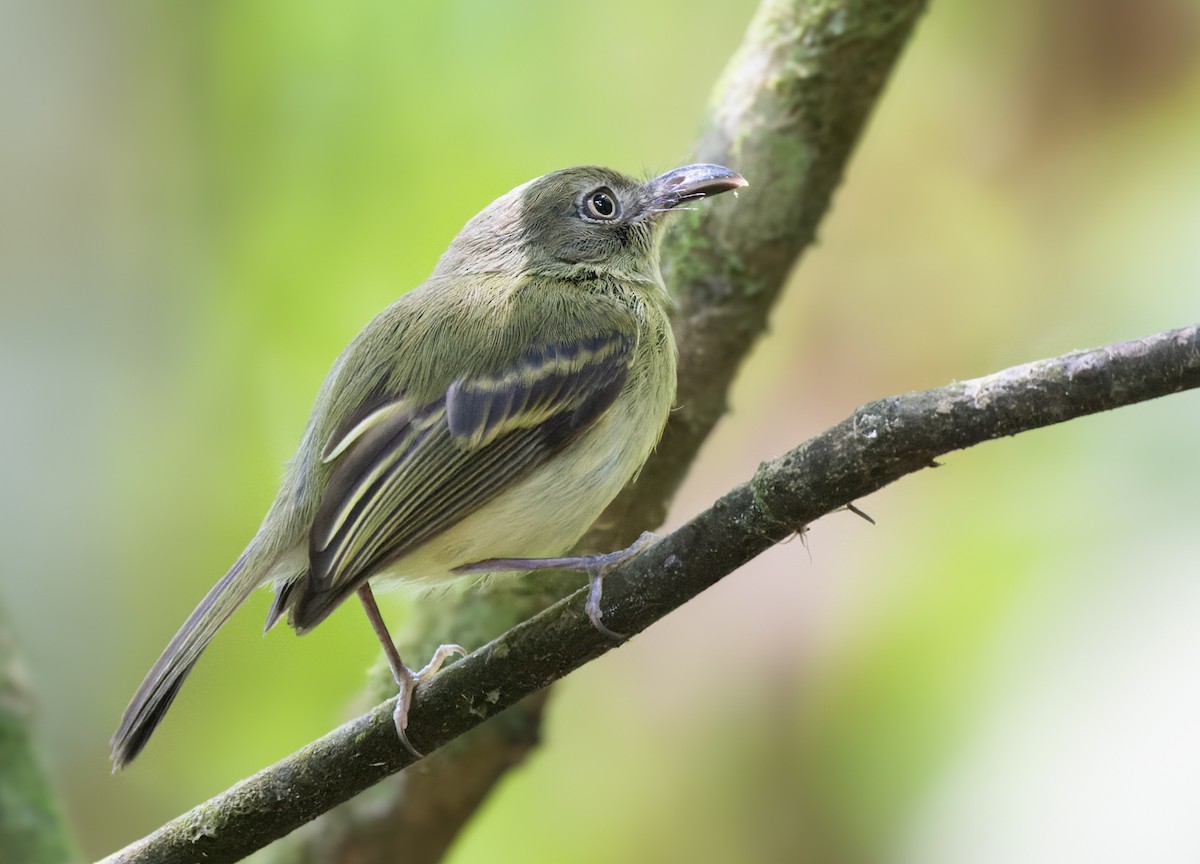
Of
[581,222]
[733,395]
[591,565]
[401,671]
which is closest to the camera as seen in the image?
[591,565]

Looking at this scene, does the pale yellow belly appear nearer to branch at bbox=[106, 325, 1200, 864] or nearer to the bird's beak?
branch at bbox=[106, 325, 1200, 864]

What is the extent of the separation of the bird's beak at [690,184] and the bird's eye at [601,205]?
108mm

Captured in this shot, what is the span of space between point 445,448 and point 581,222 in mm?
1030

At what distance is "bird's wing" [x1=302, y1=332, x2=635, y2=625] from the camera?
2.64m

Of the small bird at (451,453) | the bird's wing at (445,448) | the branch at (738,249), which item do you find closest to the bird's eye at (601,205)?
the branch at (738,249)

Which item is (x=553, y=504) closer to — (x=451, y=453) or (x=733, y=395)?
(x=451, y=453)

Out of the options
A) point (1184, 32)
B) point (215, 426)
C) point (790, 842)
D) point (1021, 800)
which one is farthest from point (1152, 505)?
point (215, 426)

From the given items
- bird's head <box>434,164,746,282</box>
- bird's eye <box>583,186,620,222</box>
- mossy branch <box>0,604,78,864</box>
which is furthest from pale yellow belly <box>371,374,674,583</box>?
mossy branch <box>0,604,78,864</box>

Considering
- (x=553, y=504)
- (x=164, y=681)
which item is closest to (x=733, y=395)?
(x=553, y=504)

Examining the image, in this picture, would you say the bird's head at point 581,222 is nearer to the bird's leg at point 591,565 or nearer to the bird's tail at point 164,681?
the bird's leg at point 591,565

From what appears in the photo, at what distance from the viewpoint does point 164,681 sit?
2.63 meters

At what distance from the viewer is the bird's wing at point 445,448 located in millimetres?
2643

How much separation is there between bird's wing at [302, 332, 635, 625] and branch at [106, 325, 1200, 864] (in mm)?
334

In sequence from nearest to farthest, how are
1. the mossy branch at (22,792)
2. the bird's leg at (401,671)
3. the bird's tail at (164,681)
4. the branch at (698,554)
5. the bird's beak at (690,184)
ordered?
the branch at (698,554) → the bird's leg at (401,671) → the bird's tail at (164,681) → the bird's beak at (690,184) → the mossy branch at (22,792)
